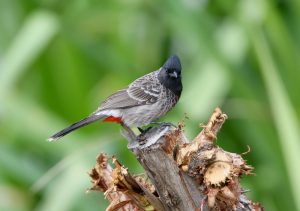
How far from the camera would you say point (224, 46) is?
4.60m

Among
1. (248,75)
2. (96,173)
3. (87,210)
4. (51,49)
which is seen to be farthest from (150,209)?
(51,49)

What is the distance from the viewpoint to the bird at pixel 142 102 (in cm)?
331

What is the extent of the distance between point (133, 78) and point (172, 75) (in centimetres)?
149

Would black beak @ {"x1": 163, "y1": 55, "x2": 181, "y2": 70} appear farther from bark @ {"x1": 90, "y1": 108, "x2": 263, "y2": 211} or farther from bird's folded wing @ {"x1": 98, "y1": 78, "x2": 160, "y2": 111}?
bark @ {"x1": 90, "y1": 108, "x2": 263, "y2": 211}

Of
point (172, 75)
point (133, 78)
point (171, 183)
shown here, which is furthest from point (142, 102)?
point (133, 78)

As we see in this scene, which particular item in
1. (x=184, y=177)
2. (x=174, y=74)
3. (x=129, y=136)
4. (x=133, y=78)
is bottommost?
(x=184, y=177)

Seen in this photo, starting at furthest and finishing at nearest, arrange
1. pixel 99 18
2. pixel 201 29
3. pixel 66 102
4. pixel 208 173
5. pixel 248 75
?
pixel 99 18, pixel 66 102, pixel 248 75, pixel 201 29, pixel 208 173

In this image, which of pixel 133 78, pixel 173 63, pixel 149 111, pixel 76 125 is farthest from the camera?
pixel 133 78

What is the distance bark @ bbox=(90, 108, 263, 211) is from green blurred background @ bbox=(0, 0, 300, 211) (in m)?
1.43

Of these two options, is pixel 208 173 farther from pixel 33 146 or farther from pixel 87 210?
pixel 33 146

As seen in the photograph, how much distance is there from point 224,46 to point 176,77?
1.50m

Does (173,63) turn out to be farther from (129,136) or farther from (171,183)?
(171,183)

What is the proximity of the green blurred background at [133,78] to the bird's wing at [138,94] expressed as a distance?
48 centimetres

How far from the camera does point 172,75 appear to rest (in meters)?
3.13
